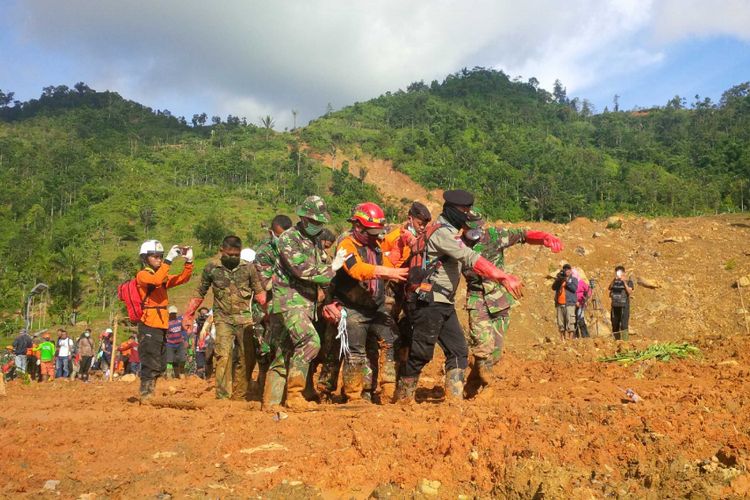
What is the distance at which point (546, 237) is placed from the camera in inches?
250

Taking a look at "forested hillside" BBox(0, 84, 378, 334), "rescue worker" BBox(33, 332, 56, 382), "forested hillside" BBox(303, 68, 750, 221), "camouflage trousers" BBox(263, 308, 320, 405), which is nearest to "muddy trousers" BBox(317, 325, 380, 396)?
"camouflage trousers" BBox(263, 308, 320, 405)

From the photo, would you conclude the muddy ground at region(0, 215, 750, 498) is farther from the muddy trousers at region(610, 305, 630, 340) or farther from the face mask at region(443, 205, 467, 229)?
the muddy trousers at region(610, 305, 630, 340)

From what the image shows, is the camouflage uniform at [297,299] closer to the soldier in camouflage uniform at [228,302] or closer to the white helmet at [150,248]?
the soldier in camouflage uniform at [228,302]

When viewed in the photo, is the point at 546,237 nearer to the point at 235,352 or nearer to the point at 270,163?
the point at 235,352

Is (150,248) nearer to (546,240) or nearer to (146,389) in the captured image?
(146,389)

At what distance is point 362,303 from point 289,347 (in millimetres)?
782

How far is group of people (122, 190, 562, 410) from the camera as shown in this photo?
5.60 m

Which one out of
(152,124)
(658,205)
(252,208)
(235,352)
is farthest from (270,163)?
(235,352)

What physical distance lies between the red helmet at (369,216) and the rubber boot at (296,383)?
1351 millimetres

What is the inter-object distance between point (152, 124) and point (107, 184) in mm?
38303

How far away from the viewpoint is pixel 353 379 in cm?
608

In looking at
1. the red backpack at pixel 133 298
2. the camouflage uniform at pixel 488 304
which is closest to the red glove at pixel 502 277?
the camouflage uniform at pixel 488 304

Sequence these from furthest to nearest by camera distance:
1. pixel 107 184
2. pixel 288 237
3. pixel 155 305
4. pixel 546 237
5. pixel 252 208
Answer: pixel 107 184 < pixel 252 208 < pixel 155 305 < pixel 546 237 < pixel 288 237

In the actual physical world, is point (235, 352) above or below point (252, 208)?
below
